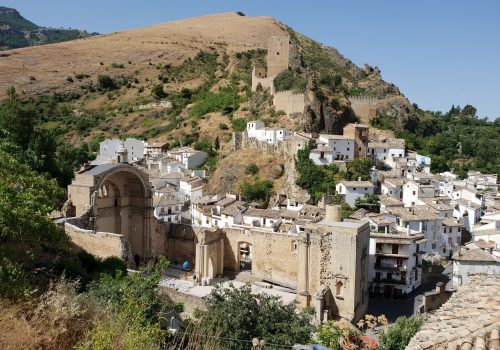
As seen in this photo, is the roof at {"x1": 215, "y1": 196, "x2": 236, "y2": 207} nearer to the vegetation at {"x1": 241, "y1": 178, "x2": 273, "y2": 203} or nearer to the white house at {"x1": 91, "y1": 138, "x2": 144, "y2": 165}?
the vegetation at {"x1": 241, "y1": 178, "x2": 273, "y2": 203}

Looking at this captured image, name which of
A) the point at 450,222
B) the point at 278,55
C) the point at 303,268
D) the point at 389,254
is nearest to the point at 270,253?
the point at 303,268

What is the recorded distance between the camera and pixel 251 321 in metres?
12.7

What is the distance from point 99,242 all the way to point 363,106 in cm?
4491

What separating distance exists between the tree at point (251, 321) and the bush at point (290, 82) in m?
39.2

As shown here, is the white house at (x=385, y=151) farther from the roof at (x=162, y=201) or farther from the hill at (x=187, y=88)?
the roof at (x=162, y=201)

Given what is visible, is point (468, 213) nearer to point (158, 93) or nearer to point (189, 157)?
point (189, 157)

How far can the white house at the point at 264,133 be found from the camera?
46.7m

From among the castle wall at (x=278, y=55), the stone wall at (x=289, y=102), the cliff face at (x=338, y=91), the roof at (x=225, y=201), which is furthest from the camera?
the castle wall at (x=278, y=55)

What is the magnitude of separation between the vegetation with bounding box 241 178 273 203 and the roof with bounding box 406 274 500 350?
114 feet

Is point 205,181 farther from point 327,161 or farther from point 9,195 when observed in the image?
point 9,195

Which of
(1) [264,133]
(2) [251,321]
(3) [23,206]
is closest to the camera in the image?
(3) [23,206]

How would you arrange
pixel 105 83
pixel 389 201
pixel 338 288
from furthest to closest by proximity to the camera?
pixel 105 83, pixel 389 201, pixel 338 288

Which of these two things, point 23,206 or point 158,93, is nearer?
point 23,206

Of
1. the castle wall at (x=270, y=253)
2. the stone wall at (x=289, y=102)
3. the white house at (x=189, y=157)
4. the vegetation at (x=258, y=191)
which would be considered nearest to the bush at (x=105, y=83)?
the white house at (x=189, y=157)
